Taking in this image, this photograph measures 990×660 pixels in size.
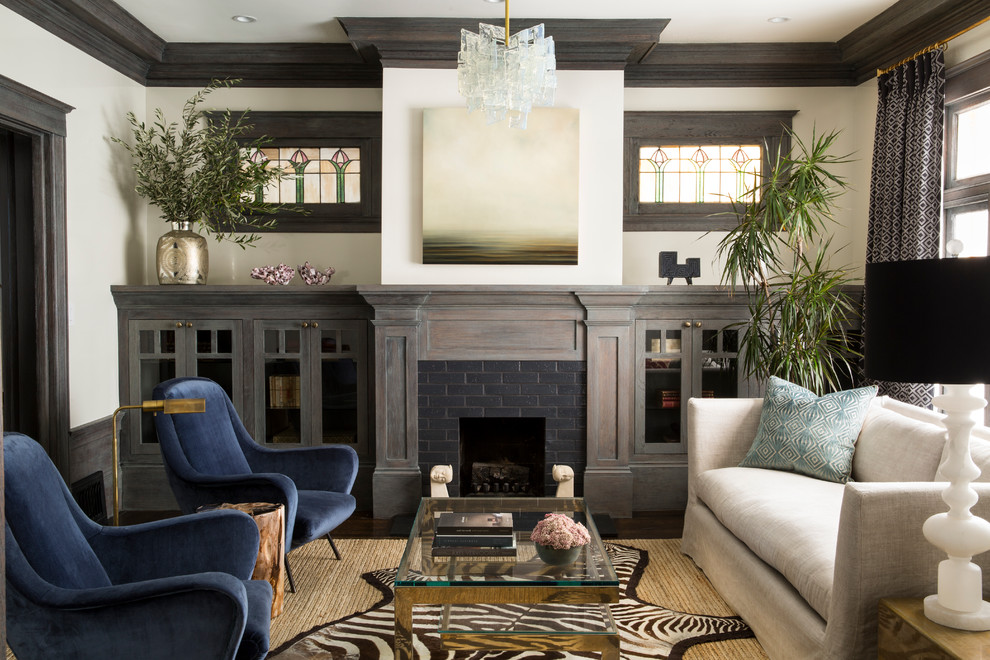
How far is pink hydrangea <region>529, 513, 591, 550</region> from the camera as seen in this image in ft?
7.74

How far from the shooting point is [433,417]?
4219 millimetres

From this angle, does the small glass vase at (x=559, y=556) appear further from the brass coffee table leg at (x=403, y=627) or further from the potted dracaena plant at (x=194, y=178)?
the potted dracaena plant at (x=194, y=178)

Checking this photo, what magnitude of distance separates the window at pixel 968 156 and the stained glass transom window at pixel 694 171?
1.13 m

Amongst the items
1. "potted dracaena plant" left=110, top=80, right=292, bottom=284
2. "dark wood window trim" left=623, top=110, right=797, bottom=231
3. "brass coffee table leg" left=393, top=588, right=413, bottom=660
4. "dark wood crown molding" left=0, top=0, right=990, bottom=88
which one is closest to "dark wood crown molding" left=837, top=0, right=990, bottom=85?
"dark wood crown molding" left=0, top=0, right=990, bottom=88

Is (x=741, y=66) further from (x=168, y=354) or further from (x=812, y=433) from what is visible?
(x=168, y=354)

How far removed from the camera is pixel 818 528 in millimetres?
2471

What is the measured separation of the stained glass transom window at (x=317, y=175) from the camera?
4.66 metres

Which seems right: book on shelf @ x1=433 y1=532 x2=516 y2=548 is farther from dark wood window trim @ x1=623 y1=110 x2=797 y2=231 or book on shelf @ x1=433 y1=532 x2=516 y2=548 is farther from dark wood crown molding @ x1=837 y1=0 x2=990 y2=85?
dark wood crown molding @ x1=837 y1=0 x2=990 y2=85

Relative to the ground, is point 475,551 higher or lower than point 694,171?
lower

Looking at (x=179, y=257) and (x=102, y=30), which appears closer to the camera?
(x=102, y=30)

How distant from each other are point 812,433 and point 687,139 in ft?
7.31

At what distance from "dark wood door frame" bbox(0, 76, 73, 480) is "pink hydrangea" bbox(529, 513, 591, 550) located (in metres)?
2.69

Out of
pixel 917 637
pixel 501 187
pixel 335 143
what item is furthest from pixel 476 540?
pixel 335 143

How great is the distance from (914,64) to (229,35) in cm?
387
